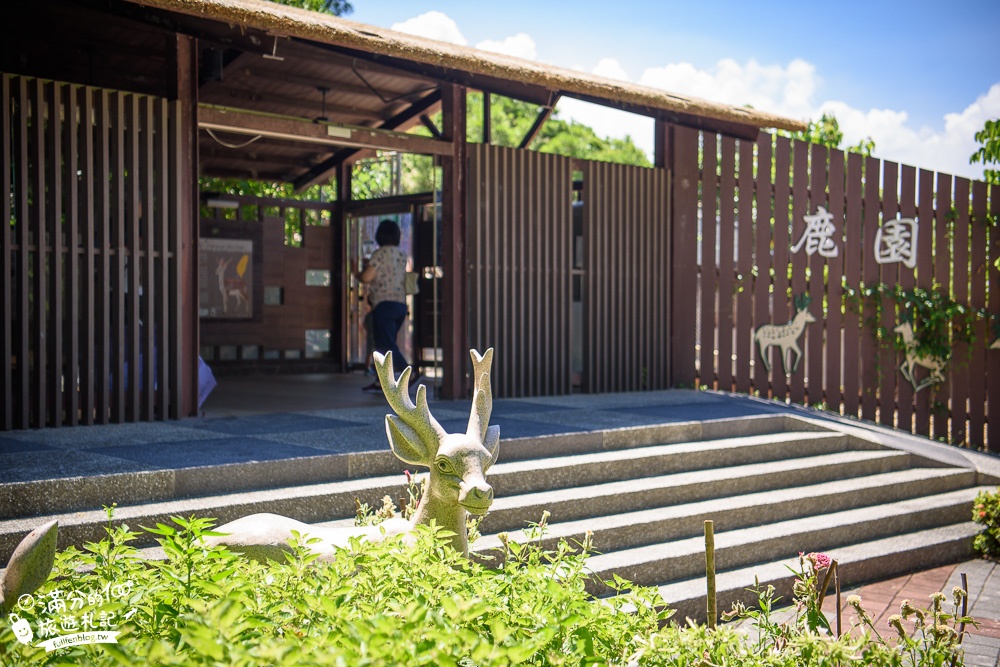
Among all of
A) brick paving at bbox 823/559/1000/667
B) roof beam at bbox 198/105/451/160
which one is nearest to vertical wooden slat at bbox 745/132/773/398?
roof beam at bbox 198/105/451/160

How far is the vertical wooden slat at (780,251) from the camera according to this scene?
10.9 meters

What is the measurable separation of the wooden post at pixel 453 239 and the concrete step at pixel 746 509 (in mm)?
3435

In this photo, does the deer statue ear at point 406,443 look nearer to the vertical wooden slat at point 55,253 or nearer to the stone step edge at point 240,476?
the stone step edge at point 240,476

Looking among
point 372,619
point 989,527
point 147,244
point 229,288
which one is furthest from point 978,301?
point 372,619

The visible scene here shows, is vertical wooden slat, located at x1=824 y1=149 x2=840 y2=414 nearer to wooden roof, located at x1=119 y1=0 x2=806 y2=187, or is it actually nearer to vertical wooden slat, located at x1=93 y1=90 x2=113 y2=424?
wooden roof, located at x1=119 y1=0 x2=806 y2=187

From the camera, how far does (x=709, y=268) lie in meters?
11.1

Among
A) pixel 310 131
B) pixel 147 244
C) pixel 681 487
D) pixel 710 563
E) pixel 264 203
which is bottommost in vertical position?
pixel 681 487

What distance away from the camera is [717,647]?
228 centimetres

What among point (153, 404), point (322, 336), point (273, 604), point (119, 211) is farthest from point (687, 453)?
point (322, 336)

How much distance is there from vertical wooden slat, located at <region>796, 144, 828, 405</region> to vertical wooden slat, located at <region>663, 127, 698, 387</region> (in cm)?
132

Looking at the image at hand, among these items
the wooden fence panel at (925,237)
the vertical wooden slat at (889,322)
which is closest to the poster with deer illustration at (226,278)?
the vertical wooden slat at (889,322)

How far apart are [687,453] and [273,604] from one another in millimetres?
5314

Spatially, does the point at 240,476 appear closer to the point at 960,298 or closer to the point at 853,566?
the point at 853,566

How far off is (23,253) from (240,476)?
9.01 ft
